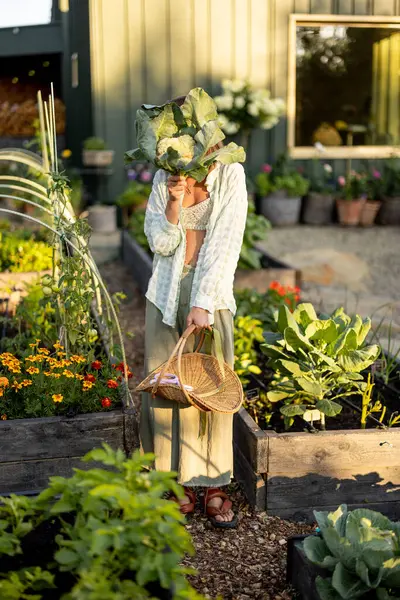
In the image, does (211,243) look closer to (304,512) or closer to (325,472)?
(325,472)

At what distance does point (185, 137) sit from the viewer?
3.00m

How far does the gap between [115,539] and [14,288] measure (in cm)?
Answer: 390

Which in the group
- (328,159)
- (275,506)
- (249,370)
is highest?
(328,159)

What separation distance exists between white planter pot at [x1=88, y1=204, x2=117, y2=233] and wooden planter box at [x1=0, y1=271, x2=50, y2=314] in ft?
12.9

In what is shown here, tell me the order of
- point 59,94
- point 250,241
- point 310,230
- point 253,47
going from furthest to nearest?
point 59,94
point 253,47
point 310,230
point 250,241

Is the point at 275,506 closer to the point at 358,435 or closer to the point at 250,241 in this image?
the point at 358,435

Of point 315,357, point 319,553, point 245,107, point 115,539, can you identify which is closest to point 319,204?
point 245,107

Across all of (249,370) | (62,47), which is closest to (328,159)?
(62,47)

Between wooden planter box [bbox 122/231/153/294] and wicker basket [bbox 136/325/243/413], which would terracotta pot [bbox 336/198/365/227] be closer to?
wooden planter box [bbox 122/231/153/294]

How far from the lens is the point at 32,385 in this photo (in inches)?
134

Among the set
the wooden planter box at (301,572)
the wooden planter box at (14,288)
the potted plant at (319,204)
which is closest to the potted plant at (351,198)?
the potted plant at (319,204)

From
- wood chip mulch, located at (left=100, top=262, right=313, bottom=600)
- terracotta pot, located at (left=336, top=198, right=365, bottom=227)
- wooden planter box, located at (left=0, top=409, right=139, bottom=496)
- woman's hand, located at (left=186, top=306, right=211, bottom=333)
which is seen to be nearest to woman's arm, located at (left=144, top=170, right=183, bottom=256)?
woman's hand, located at (left=186, top=306, right=211, bottom=333)

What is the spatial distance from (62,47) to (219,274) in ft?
30.9

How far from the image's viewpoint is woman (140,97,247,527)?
305cm
